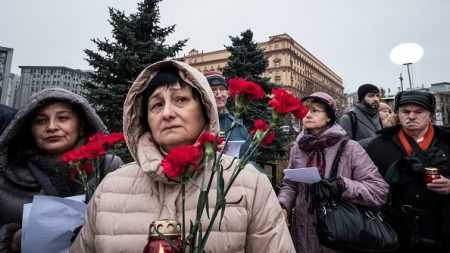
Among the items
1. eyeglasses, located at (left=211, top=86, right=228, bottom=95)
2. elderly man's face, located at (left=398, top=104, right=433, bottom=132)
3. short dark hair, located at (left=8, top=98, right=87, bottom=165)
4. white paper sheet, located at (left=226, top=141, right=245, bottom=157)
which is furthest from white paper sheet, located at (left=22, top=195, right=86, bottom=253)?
elderly man's face, located at (left=398, top=104, right=433, bottom=132)

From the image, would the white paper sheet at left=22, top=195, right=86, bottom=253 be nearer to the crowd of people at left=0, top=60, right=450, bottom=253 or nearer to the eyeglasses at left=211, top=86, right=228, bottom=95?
the crowd of people at left=0, top=60, right=450, bottom=253

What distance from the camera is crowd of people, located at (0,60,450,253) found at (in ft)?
4.39

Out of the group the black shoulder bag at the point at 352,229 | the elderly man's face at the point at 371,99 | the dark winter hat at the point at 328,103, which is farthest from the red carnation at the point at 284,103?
the elderly man's face at the point at 371,99

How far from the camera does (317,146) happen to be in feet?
8.86

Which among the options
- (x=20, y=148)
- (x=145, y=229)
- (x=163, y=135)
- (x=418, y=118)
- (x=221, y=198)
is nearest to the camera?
(x=221, y=198)

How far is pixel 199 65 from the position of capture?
78.3 m

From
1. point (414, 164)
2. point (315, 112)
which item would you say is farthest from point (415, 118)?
point (315, 112)

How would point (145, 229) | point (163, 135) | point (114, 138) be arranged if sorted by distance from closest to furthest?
point (145, 229) → point (163, 135) → point (114, 138)

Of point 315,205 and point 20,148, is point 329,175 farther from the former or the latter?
point 20,148

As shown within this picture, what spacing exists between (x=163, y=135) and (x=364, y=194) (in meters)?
1.80

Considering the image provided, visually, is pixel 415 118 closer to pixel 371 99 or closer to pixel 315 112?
pixel 315 112

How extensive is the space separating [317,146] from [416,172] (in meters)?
0.85

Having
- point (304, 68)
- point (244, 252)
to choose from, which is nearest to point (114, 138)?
point (244, 252)

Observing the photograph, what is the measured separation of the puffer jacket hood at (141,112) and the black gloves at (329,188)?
1.30 meters
